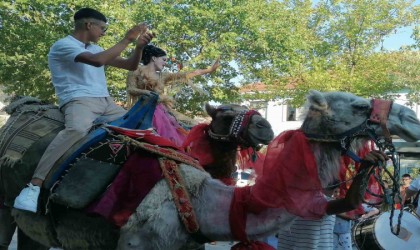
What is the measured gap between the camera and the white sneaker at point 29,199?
4941 mm

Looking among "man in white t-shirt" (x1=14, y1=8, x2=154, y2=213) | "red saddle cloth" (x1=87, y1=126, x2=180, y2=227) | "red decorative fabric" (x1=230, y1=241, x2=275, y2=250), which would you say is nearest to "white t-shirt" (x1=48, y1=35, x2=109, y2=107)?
"man in white t-shirt" (x1=14, y1=8, x2=154, y2=213)

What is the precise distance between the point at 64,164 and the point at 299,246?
219cm

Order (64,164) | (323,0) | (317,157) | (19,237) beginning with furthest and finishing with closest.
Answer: (323,0) < (19,237) < (64,164) < (317,157)

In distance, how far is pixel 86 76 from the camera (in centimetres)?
556

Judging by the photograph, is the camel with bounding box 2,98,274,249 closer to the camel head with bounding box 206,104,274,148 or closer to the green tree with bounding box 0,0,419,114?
the camel head with bounding box 206,104,274,148

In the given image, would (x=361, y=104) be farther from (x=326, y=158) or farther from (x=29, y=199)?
(x=29, y=199)

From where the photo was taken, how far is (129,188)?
4484 millimetres

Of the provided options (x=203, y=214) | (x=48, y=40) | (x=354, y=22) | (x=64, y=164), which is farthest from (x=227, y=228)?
(x=354, y=22)

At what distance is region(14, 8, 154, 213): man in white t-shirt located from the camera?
495cm

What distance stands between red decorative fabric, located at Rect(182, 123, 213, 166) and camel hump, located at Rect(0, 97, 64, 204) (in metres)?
1.29

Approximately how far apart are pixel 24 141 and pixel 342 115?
3.04 metres

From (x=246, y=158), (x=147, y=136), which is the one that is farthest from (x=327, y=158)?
(x=246, y=158)

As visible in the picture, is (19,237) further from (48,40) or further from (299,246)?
(48,40)

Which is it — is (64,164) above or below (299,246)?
above
